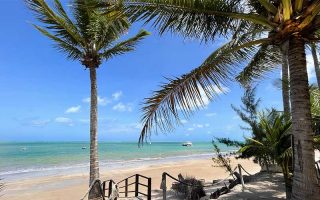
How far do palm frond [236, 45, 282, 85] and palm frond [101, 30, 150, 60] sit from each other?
505 centimetres

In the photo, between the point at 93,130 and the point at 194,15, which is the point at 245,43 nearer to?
the point at 194,15

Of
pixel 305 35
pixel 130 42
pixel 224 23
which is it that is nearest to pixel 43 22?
pixel 130 42

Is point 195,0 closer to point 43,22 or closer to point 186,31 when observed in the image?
point 186,31

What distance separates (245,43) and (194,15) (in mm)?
1276

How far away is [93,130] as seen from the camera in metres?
11.7

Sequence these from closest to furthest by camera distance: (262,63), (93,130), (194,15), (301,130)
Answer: (301,130) → (194,15) → (262,63) → (93,130)

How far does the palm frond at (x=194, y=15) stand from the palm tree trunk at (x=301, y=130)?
2.67 ft

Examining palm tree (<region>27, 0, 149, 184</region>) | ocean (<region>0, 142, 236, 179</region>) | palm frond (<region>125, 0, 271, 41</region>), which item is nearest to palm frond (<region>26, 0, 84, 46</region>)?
palm tree (<region>27, 0, 149, 184</region>)

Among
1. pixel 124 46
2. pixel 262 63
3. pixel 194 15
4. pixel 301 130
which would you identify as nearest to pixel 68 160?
pixel 124 46

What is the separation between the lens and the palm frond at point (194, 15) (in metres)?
6.24

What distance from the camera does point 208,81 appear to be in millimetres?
6312

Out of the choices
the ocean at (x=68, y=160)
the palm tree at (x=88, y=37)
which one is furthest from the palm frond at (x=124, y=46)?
the ocean at (x=68, y=160)

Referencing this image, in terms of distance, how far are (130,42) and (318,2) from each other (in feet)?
28.0

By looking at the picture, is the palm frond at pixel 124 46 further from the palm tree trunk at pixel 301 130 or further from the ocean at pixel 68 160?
the ocean at pixel 68 160
